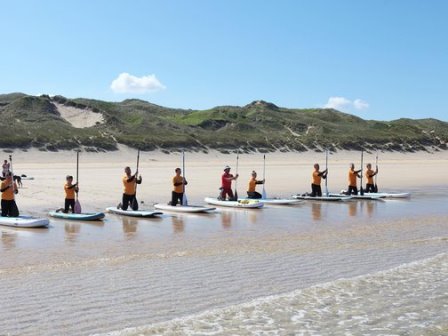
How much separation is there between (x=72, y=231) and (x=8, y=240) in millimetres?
1709

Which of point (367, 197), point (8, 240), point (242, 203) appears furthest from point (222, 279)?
point (367, 197)

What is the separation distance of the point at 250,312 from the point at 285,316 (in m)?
0.45

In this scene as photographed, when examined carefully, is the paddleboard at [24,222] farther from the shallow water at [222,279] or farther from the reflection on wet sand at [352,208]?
the reflection on wet sand at [352,208]

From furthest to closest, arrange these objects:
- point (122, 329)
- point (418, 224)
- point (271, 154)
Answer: point (271, 154), point (418, 224), point (122, 329)

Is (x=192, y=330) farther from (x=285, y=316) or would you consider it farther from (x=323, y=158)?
(x=323, y=158)

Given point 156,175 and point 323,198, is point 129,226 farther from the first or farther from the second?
point 156,175

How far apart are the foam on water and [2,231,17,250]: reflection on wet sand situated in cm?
613

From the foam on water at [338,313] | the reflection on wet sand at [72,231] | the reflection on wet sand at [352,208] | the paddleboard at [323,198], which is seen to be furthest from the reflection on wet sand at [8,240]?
the paddleboard at [323,198]

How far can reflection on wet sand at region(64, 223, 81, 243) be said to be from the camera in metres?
13.3

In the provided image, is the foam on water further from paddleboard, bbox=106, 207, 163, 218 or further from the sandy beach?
paddleboard, bbox=106, 207, 163, 218

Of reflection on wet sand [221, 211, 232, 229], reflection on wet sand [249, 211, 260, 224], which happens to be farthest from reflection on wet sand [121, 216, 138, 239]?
reflection on wet sand [249, 211, 260, 224]

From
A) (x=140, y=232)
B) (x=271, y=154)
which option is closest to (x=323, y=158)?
(x=271, y=154)

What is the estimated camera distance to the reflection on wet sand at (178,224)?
14.8 m

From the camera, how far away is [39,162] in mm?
36562
